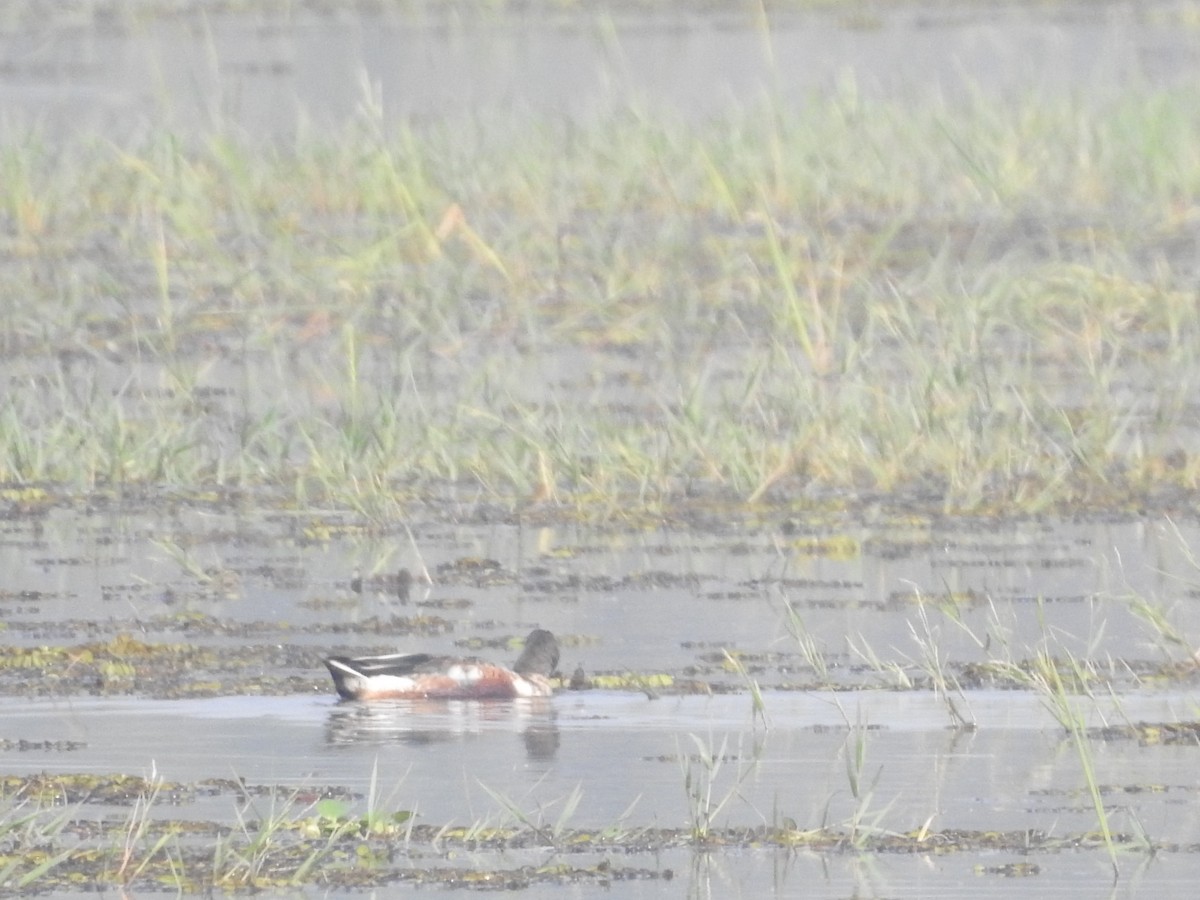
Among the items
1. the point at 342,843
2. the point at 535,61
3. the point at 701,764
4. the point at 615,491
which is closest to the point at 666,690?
the point at 701,764

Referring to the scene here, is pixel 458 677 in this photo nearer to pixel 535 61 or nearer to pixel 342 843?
pixel 342 843

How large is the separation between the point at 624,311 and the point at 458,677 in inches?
232

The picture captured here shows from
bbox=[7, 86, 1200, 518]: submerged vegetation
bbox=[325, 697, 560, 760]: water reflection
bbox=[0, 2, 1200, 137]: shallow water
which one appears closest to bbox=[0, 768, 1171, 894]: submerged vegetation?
bbox=[325, 697, 560, 760]: water reflection

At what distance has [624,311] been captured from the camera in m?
14.1

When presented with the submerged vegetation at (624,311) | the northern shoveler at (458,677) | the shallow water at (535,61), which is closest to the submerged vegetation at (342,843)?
the northern shoveler at (458,677)

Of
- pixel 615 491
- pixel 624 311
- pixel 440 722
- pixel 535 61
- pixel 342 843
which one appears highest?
pixel 535 61

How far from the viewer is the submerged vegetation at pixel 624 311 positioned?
1087 centimetres

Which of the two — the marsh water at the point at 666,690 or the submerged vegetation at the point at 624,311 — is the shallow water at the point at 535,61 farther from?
the marsh water at the point at 666,690

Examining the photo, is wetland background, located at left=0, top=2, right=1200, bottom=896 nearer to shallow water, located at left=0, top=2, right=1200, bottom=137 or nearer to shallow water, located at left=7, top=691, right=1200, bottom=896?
shallow water, located at left=7, top=691, right=1200, bottom=896

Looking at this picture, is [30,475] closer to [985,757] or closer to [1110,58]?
[985,757]

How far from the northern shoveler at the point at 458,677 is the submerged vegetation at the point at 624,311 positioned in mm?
1993

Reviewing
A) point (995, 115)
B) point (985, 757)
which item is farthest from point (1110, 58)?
point (985, 757)

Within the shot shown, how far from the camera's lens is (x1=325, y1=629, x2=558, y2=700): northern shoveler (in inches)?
320

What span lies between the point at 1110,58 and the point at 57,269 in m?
10.1
